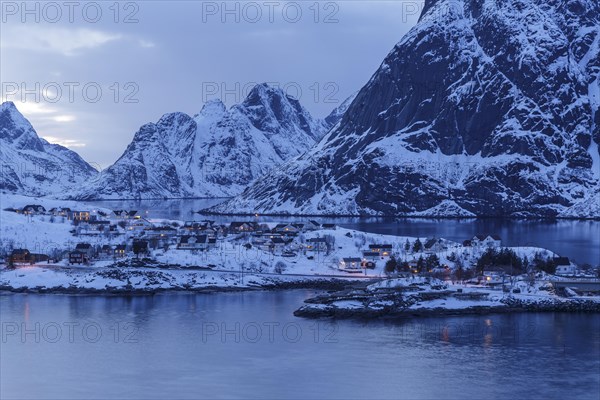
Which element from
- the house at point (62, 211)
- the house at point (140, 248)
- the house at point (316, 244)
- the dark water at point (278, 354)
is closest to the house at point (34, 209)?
the house at point (62, 211)

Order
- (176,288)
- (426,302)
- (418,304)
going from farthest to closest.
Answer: (176,288), (426,302), (418,304)

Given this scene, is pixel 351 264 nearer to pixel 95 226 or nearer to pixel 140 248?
pixel 140 248

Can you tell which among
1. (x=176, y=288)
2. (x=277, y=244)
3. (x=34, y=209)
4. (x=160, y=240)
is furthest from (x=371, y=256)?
(x=34, y=209)

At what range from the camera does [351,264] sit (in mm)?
89312

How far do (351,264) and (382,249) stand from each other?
26.6 ft

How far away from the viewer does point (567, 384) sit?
44750mm

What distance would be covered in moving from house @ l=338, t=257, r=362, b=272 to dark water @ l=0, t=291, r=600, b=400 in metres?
19.4

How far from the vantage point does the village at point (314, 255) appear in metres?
82.7

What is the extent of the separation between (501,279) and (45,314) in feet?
125

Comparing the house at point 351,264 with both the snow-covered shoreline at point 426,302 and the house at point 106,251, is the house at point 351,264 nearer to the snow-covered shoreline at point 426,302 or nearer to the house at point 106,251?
the snow-covered shoreline at point 426,302

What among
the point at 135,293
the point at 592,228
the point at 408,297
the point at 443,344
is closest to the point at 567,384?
the point at 443,344

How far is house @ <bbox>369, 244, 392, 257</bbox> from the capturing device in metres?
94.2

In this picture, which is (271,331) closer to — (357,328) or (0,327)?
(357,328)

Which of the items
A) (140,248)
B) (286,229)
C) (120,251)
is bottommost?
(120,251)
